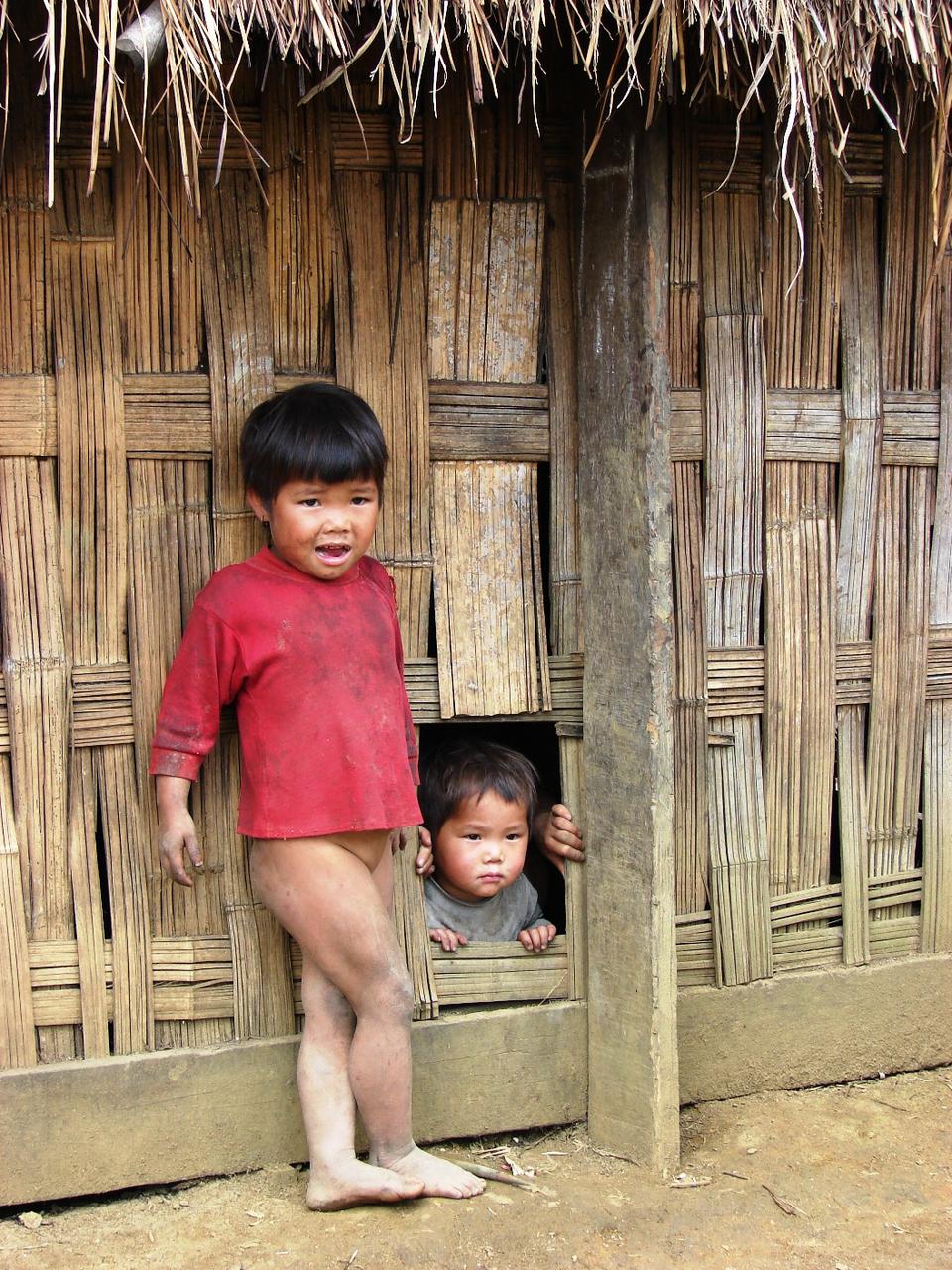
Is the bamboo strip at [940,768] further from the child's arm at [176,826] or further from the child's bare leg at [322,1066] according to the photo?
the child's arm at [176,826]

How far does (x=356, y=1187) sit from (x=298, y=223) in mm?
2146

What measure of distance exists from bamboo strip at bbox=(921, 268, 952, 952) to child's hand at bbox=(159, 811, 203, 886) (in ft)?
6.55

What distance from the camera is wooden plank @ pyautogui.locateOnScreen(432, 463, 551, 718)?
323cm

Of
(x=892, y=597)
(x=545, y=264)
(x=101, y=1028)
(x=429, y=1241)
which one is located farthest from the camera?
(x=892, y=597)

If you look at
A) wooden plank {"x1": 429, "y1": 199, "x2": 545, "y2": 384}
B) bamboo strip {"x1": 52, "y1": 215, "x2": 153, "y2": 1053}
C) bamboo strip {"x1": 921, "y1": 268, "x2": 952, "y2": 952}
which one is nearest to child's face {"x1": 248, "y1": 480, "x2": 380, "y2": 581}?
bamboo strip {"x1": 52, "y1": 215, "x2": 153, "y2": 1053}

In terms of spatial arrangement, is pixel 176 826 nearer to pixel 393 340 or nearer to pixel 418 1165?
pixel 418 1165

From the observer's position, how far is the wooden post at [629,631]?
303 centimetres

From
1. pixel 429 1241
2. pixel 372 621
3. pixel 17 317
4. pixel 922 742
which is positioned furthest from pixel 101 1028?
pixel 922 742

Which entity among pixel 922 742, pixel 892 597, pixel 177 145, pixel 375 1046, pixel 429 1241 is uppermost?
pixel 177 145

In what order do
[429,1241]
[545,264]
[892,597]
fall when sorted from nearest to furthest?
[429,1241]
[545,264]
[892,597]

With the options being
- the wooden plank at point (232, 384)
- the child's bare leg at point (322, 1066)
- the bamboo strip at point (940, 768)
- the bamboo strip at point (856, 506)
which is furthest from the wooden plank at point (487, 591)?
the bamboo strip at point (940, 768)

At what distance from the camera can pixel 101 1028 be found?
9.98ft

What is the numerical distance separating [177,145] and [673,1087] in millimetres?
2418

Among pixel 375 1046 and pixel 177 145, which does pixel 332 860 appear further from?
pixel 177 145
